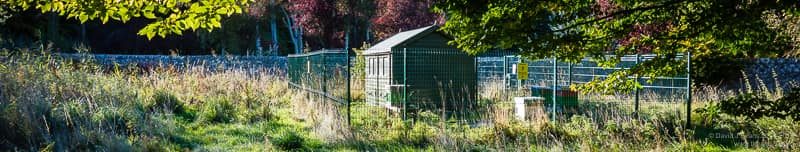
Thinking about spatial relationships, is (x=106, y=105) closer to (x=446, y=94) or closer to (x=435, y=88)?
(x=435, y=88)

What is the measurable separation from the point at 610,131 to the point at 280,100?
6.36 meters

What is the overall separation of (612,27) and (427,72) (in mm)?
6799

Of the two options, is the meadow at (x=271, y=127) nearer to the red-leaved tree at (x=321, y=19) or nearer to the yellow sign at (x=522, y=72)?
the yellow sign at (x=522, y=72)

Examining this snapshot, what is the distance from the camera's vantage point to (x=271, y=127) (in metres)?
8.42

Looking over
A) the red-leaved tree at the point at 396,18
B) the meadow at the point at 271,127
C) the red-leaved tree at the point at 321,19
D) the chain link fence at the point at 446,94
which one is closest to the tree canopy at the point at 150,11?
the meadow at the point at 271,127

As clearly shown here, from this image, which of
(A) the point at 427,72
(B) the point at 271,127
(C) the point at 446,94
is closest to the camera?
(B) the point at 271,127

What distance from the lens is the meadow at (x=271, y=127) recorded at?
603cm

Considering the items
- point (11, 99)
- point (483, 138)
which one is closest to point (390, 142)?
point (483, 138)

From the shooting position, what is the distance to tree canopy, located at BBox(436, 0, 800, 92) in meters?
3.06

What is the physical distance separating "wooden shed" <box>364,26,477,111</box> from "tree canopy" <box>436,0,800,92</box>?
20.4ft

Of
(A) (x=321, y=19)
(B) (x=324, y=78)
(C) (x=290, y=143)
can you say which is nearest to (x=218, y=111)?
(B) (x=324, y=78)

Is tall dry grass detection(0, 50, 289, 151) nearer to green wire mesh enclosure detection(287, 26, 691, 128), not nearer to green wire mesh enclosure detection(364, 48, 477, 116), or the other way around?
green wire mesh enclosure detection(287, 26, 691, 128)

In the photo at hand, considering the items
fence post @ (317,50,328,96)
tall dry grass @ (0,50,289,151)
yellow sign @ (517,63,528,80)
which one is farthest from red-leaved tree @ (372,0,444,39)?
yellow sign @ (517,63,528,80)

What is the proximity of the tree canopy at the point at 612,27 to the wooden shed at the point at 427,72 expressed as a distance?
6.23 m
